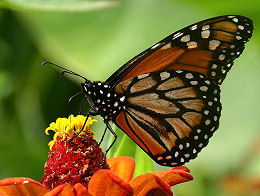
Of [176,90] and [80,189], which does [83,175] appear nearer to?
[80,189]

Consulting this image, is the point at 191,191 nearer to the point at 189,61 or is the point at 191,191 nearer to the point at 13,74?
the point at 13,74

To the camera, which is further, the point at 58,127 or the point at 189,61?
the point at 189,61

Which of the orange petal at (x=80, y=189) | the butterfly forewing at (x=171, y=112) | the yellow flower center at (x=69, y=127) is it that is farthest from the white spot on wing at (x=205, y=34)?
the orange petal at (x=80, y=189)

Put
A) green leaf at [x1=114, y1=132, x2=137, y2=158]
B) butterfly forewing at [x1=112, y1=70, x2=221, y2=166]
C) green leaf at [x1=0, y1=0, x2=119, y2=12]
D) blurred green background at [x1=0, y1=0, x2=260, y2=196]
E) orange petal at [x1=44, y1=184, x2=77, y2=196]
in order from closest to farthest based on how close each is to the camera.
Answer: orange petal at [x1=44, y1=184, x2=77, y2=196] → green leaf at [x1=114, y1=132, x2=137, y2=158] → butterfly forewing at [x1=112, y1=70, x2=221, y2=166] → green leaf at [x1=0, y1=0, x2=119, y2=12] → blurred green background at [x1=0, y1=0, x2=260, y2=196]

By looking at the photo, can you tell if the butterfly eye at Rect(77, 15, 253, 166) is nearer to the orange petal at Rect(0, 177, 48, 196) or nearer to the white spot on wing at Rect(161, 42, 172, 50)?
the white spot on wing at Rect(161, 42, 172, 50)

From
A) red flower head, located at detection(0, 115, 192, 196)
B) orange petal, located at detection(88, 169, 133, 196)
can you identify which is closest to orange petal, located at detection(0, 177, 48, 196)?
red flower head, located at detection(0, 115, 192, 196)

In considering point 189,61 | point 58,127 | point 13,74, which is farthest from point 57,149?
point 13,74
